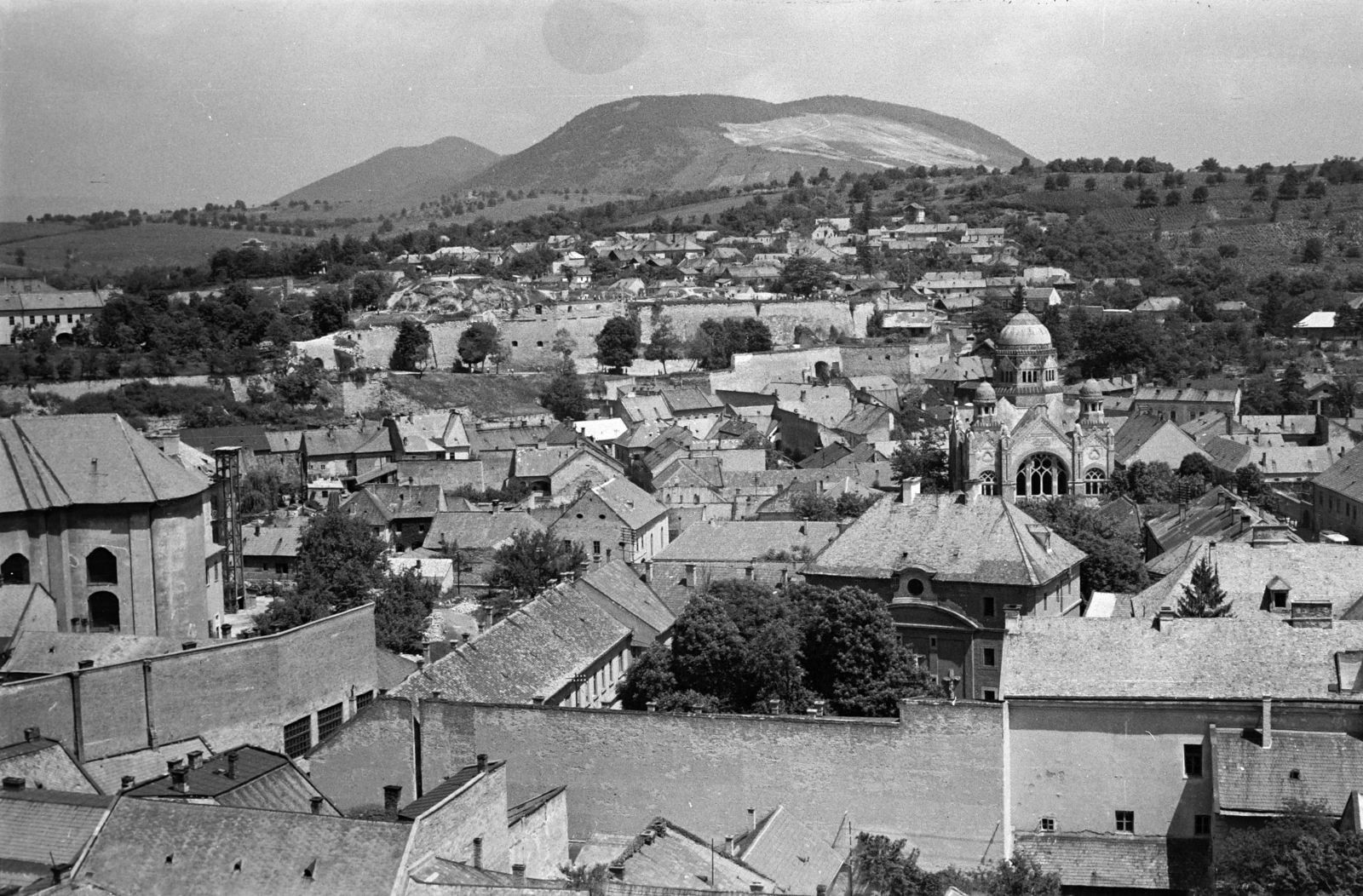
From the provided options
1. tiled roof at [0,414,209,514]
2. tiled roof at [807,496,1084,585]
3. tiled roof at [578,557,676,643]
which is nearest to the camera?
tiled roof at [0,414,209,514]

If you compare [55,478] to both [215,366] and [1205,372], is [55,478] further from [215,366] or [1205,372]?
[1205,372]

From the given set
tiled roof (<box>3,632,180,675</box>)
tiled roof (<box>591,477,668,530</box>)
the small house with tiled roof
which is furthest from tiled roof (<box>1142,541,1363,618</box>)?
tiled roof (<box>3,632,180,675</box>)

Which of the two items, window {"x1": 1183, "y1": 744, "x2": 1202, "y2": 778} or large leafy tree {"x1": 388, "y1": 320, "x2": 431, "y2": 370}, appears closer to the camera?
window {"x1": 1183, "y1": 744, "x2": 1202, "y2": 778}

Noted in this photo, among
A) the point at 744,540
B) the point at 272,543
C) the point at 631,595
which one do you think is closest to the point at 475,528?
the point at 272,543

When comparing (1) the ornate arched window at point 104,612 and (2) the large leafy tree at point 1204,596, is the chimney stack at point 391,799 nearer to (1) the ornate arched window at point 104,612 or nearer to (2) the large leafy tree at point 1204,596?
(1) the ornate arched window at point 104,612

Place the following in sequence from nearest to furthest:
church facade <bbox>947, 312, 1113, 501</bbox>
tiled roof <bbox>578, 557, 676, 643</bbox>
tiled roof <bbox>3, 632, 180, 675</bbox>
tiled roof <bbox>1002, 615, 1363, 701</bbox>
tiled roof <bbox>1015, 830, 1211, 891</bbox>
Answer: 1. tiled roof <bbox>1015, 830, 1211, 891</bbox>
2. tiled roof <bbox>1002, 615, 1363, 701</bbox>
3. tiled roof <bbox>3, 632, 180, 675</bbox>
4. tiled roof <bbox>578, 557, 676, 643</bbox>
5. church facade <bbox>947, 312, 1113, 501</bbox>

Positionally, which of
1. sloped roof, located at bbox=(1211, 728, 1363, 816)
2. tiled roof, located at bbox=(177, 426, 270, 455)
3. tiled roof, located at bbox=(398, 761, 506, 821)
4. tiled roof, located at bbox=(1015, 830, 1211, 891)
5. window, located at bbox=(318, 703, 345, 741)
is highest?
tiled roof, located at bbox=(177, 426, 270, 455)

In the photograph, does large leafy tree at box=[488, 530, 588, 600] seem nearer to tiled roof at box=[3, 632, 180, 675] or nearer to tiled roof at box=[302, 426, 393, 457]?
tiled roof at box=[3, 632, 180, 675]
